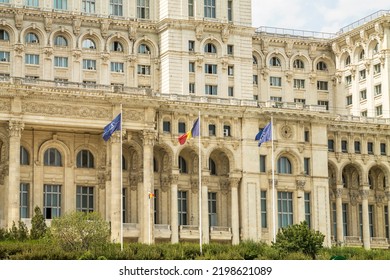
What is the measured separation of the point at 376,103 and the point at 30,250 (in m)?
60.1

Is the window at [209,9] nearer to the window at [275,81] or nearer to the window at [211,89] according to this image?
the window at [211,89]

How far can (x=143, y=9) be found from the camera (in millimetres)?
121500

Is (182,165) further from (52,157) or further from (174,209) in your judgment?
(52,157)

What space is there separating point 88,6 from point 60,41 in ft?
16.8

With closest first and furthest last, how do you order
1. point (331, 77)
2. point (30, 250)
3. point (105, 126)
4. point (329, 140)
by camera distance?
point (30, 250)
point (105, 126)
point (329, 140)
point (331, 77)

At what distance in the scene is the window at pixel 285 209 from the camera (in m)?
116

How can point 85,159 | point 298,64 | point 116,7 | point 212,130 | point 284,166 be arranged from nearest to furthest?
point 85,159
point 212,130
point 284,166
point 116,7
point 298,64

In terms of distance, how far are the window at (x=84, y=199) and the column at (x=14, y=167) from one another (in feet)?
29.7

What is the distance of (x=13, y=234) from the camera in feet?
312

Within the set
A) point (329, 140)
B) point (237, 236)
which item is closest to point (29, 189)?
point (237, 236)

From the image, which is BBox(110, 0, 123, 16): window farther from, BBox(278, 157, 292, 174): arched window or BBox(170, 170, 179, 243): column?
BBox(278, 157, 292, 174): arched window

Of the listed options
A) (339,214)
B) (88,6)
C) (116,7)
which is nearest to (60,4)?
(88,6)

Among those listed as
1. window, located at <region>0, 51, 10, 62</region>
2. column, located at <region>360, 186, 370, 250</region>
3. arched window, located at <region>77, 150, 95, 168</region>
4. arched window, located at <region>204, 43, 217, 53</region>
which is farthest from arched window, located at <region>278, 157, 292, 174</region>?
window, located at <region>0, 51, 10, 62</region>
